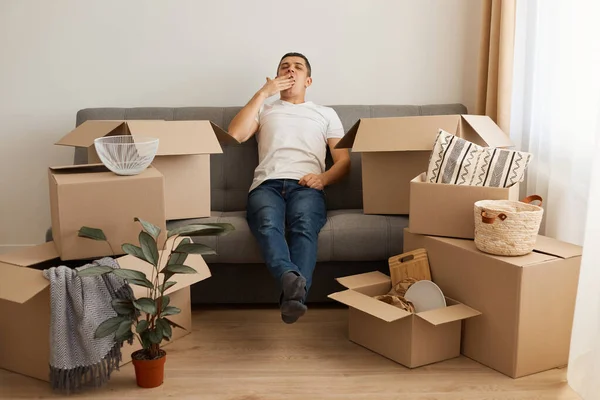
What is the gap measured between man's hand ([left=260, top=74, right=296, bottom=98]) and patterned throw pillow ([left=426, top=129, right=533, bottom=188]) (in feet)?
2.84

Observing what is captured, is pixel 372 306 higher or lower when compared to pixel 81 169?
lower

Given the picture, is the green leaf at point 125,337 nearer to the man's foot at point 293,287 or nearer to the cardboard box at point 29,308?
the cardboard box at point 29,308

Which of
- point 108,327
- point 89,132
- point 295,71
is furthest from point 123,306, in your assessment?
point 295,71

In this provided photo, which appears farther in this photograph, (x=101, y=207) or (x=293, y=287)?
(x=293, y=287)

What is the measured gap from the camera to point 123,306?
83.9 inches

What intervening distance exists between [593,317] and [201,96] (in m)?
2.20

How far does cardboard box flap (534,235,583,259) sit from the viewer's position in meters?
2.32

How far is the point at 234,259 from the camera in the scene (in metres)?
2.82

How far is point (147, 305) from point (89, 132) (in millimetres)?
1045

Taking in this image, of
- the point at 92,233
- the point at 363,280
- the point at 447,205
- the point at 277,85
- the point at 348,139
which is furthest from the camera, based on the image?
the point at 277,85

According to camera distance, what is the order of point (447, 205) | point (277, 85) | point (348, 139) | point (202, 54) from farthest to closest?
point (202, 54)
point (277, 85)
point (348, 139)
point (447, 205)

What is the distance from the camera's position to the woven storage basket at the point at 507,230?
228cm

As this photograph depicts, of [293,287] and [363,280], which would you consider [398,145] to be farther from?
[293,287]

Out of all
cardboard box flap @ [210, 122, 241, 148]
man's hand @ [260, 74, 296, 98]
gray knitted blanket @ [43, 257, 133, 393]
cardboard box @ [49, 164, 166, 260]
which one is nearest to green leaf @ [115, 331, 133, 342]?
gray knitted blanket @ [43, 257, 133, 393]
